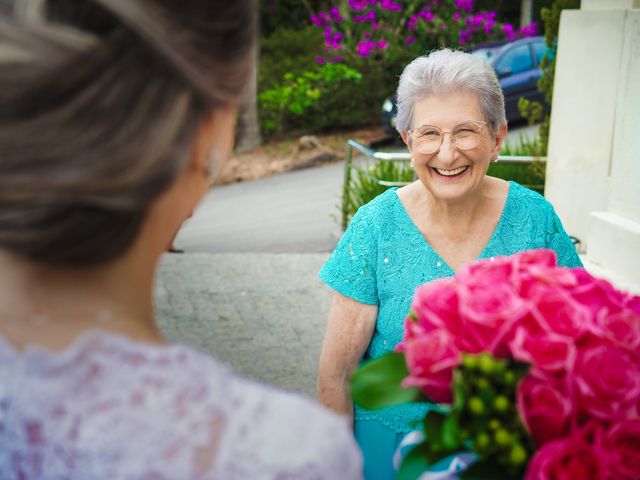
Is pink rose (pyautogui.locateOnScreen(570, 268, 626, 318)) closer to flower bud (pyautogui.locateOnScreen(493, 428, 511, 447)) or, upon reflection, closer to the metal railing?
flower bud (pyautogui.locateOnScreen(493, 428, 511, 447))

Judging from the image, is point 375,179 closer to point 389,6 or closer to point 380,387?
point 380,387

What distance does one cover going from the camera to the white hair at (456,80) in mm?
Answer: 2699

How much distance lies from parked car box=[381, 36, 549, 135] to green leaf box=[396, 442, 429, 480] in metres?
16.1

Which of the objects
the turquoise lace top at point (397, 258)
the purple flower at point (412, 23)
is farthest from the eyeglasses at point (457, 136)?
the purple flower at point (412, 23)

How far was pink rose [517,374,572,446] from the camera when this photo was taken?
130cm

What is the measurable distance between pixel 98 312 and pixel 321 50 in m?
21.0

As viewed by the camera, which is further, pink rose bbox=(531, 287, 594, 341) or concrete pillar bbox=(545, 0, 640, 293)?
concrete pillar bbox=(545, 0, 640, 293)

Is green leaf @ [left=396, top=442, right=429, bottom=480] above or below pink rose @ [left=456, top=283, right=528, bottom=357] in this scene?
below

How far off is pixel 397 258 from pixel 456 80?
1.91 feet

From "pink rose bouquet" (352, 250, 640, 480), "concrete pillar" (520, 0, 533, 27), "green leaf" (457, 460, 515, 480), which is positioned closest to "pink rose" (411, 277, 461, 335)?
"pink rose bouquet" (352, 250, 640, 480)

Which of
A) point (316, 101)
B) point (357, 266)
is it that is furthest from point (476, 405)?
point (316, 101)

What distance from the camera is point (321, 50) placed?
21688 mm

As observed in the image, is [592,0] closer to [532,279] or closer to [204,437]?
[532,279]

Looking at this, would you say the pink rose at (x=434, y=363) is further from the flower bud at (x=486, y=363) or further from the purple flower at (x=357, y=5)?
the purple flower at (x=357, y=5)
